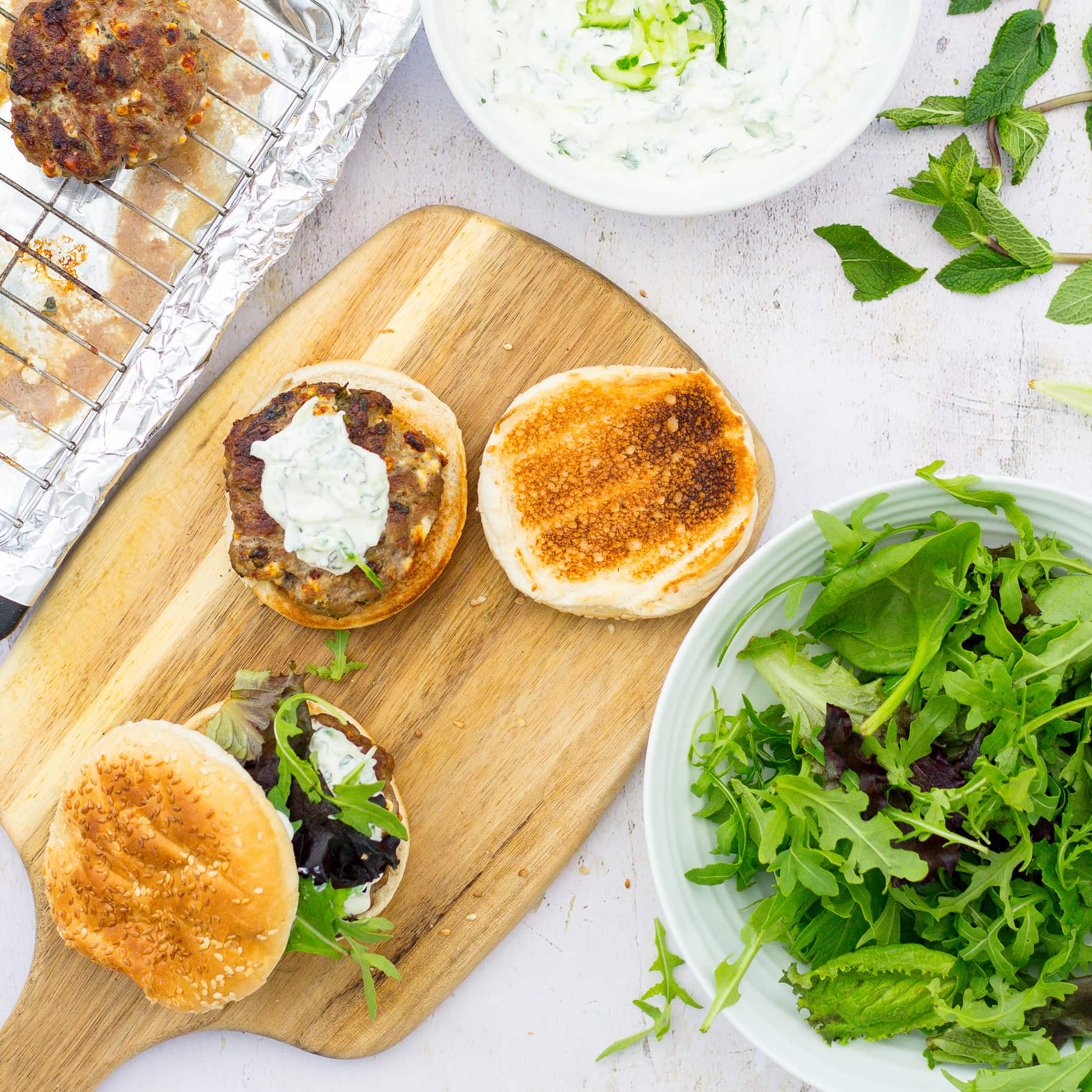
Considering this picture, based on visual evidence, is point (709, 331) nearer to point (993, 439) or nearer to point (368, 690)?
point (993, 439)

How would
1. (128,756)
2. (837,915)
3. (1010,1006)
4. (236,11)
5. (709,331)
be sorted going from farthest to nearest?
(709,331) → (236,11) → (128,756) → (837,915) → (1010,1006)

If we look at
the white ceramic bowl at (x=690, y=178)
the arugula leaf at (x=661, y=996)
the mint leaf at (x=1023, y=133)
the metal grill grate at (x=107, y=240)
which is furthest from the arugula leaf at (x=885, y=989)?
the metal grill grate at (x=107, y=240)

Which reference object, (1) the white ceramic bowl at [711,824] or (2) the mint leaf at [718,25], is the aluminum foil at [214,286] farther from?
(1) the white ceramic bowl at [711,824]

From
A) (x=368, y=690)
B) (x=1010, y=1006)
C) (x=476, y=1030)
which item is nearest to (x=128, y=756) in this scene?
(x=368, y=690)

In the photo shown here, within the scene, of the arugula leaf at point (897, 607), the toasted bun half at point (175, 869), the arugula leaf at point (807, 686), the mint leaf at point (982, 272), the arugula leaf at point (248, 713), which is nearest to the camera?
the arugula leaf at point (897, 607)

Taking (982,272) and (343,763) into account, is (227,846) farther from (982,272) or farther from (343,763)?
(982,272)

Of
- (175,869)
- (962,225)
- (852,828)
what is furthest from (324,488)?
(962,225)
